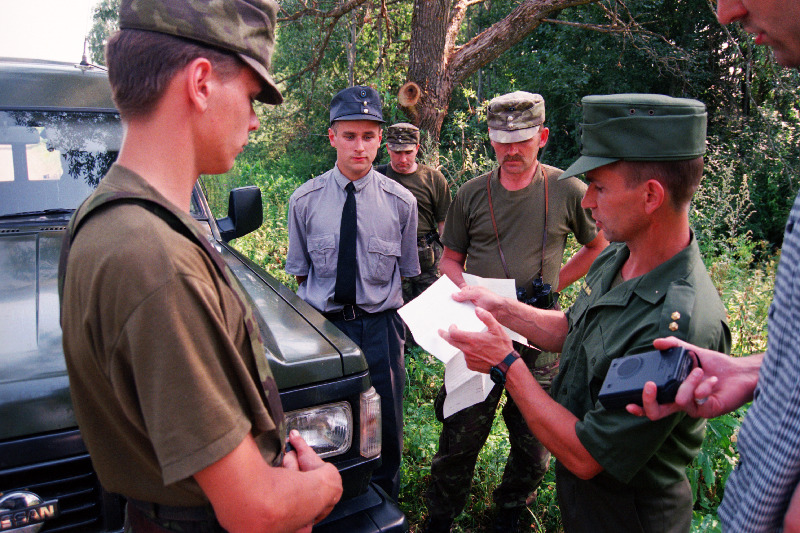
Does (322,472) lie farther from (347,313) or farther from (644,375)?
(347,313)

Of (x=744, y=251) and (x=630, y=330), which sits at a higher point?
(x=630, y=330)

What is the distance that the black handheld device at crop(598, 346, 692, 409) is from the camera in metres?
1.33

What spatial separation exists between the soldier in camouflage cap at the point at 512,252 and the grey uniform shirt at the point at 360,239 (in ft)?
0.99

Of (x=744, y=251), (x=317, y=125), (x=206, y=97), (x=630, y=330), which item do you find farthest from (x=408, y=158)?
(x=317, y=125)

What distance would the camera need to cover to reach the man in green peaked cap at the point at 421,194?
5.46 metres

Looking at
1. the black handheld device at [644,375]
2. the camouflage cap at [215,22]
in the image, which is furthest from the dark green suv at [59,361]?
the black handheld device at [644,375]

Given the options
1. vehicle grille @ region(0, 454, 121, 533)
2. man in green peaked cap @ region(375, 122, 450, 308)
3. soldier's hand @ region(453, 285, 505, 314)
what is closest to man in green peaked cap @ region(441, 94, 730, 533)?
soldier's hand @ region(453, 285, 505, 314)

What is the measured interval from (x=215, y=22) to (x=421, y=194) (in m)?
4.47

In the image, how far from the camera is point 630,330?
1.66 meters

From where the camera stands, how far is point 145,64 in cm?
106

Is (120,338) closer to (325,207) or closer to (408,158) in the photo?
(325,207)

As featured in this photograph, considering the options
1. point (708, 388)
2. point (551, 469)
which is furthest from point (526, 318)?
point (551, 469)

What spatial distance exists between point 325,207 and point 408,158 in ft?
8.17

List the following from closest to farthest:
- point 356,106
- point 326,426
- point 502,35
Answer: point 326,426 < point 356,106 < point 502,35
